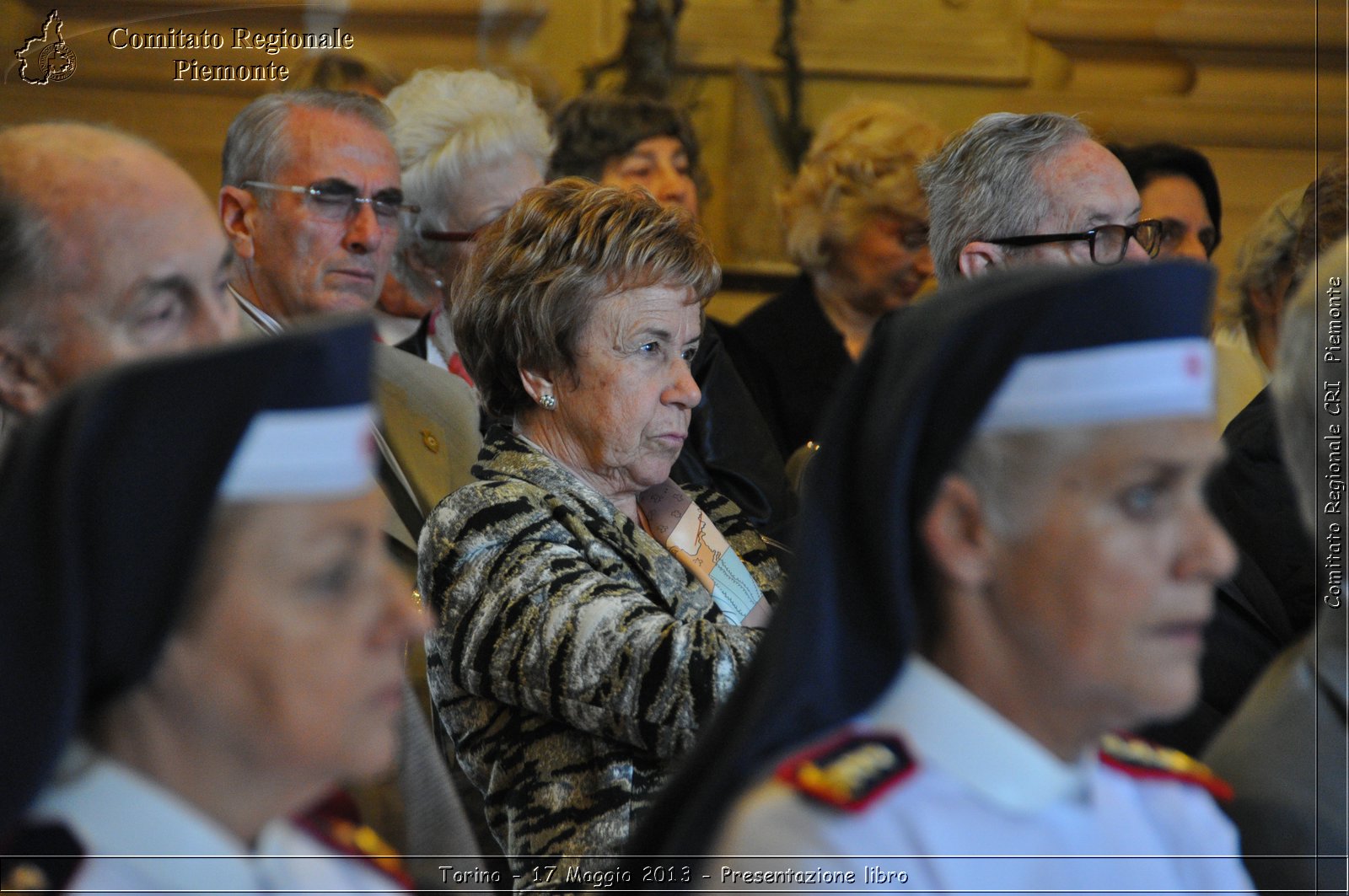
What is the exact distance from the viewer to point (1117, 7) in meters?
7.32

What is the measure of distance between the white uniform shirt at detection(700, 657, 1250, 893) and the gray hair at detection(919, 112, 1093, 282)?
1.88 metres

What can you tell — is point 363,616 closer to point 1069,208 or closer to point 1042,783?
point 1042,783

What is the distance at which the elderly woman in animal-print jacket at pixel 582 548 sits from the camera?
8.43ft

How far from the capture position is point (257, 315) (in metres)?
3.72

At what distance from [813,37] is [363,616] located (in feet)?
21.0

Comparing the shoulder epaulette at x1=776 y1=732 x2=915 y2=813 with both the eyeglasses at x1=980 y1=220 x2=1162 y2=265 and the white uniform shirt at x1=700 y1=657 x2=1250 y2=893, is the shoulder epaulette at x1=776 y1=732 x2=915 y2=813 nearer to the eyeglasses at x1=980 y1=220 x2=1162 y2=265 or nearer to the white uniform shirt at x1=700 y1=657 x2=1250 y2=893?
the white uniform shirt at x1=700 y1=657 x2=1250 y2=893

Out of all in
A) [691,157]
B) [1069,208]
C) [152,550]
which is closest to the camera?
[152,550]

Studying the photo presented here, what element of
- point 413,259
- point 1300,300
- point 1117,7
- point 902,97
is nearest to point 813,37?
point 902,97

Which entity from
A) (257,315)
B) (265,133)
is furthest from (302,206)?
(257,315)

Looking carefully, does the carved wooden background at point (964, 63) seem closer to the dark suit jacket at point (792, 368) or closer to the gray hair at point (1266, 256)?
the dark suit jacket at point (792, 368)

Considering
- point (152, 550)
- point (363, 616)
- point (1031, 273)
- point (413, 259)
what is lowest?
point (413, 259)

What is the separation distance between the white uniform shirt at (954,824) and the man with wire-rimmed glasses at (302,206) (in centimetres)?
265

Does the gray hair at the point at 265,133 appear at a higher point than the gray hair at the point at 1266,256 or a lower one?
higher

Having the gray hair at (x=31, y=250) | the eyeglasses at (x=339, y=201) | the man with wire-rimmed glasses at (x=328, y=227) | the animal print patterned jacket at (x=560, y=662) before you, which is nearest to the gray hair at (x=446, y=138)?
the man with wire-rimmed glasses at (x=328, y=227)
